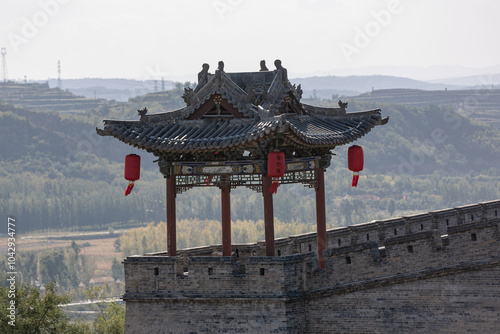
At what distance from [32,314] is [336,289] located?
13532mm

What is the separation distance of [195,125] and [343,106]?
4372mm

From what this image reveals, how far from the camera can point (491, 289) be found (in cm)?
2205

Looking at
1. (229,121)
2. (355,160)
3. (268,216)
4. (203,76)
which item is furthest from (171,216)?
(355,160)

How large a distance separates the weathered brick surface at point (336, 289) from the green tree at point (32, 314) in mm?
8960

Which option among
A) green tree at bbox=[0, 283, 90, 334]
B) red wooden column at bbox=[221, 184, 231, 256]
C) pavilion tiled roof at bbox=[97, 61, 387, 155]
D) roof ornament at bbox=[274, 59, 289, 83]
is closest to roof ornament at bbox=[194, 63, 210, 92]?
pavilion tiled roof at bbox=[97, 61, 387, 155]

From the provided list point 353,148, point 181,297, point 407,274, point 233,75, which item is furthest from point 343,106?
point 181,297

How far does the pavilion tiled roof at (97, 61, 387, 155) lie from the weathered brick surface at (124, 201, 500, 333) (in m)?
2.83

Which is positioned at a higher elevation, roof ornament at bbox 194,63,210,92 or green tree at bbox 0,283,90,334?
roof ornament at bbox 194,63,210,92

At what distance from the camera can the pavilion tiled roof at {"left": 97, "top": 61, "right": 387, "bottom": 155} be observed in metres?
22.5

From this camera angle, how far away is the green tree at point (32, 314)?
99.0 feet

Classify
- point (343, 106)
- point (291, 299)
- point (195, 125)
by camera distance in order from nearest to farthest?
point (291, 299) < point (195, 125) < point (343, 106)

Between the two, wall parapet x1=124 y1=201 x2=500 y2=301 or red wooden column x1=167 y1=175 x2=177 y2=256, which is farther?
red wooden column x1=167 y1=175 x2=177 y2=256

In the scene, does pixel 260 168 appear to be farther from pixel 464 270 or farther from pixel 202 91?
pixel 464 270

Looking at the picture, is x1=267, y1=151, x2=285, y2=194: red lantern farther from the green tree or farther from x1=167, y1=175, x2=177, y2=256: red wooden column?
the green tree
